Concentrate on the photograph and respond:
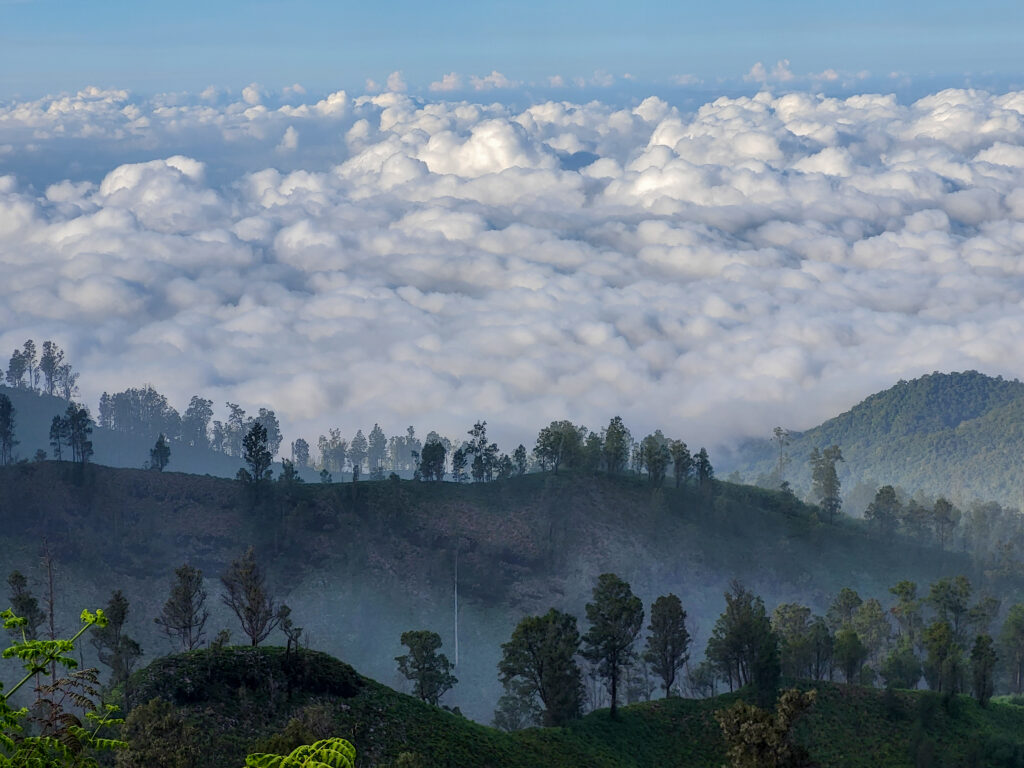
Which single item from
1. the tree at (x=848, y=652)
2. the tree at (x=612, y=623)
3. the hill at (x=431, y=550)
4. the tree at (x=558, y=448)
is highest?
the tree at (x=558, y=448)

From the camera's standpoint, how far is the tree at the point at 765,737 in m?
54.9

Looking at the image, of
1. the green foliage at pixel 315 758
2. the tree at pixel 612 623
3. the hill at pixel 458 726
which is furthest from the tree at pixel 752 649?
the green foliage at pixel 315 758

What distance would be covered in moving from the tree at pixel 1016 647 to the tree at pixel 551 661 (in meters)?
67.8

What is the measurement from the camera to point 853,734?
99688 mm

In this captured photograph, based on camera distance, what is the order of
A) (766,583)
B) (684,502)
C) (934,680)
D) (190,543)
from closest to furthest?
(934,680), (190,543), (766,583), (684,502)

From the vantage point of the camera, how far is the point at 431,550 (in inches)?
6944

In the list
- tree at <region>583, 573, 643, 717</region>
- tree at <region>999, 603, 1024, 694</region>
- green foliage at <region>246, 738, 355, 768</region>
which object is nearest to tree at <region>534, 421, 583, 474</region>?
tree at <region>999, 603, 1024, 694</region>

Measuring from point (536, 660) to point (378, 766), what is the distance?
102 feet

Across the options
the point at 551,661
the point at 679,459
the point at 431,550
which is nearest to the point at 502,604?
the point at 431,550

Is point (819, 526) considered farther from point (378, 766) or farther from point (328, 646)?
point (378, 766)

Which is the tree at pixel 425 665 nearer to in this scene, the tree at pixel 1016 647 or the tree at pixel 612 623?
the tree at pixel 612 623

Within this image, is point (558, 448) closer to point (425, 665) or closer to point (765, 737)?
point (425, 665)

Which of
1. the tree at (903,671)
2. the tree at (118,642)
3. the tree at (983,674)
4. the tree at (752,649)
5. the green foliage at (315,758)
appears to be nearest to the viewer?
the green foliage at (315,758)

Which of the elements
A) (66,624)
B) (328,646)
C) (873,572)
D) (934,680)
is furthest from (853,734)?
(66,624)
